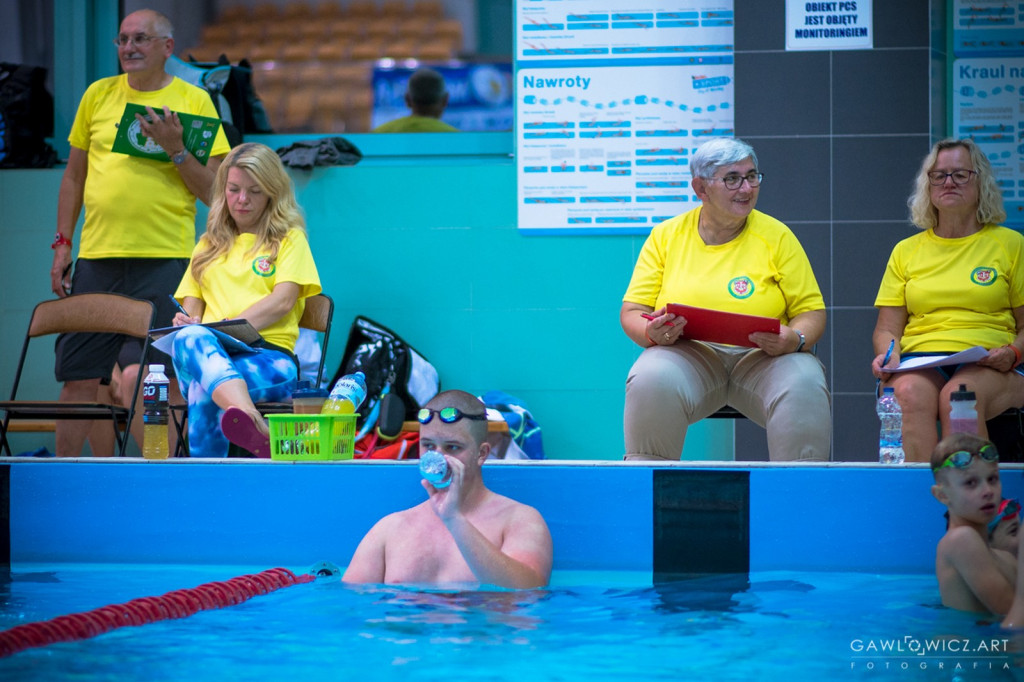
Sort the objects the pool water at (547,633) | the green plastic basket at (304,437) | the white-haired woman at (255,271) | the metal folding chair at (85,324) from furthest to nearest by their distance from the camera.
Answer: the metal folding chair at (85,324) → the white-haired woman at (255,271) → the green plastic basket at (304,437) → the pool water at (547,633)

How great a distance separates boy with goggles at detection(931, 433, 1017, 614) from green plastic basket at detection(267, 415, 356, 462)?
1825 mm

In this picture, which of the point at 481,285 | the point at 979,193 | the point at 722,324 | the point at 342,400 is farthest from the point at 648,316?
the point at 481,285

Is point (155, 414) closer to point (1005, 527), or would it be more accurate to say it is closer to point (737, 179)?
point (737, 179)

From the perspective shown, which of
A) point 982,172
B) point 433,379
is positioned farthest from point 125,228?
point 982,172

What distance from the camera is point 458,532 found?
115 inches

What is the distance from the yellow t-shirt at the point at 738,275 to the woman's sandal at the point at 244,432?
4.61ft

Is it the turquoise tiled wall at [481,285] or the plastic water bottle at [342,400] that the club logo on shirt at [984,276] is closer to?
the turquoise tiled wall at [481,285]

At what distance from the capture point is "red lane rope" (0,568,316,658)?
258 cm

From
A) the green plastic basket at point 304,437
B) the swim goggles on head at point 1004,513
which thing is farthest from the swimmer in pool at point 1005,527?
the green plastic basket at point 304,437

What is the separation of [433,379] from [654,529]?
7.98 ft

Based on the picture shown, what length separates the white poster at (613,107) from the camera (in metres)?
5.78

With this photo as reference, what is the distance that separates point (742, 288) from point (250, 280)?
194cm

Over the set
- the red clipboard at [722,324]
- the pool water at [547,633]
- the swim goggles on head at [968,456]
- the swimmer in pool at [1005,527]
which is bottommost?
the pool water at [547,633]

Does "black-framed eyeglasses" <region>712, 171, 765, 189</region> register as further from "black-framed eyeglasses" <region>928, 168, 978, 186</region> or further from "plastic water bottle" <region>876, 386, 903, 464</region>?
"plastic water bottle" <region>876, 386, 903, 464</region>
